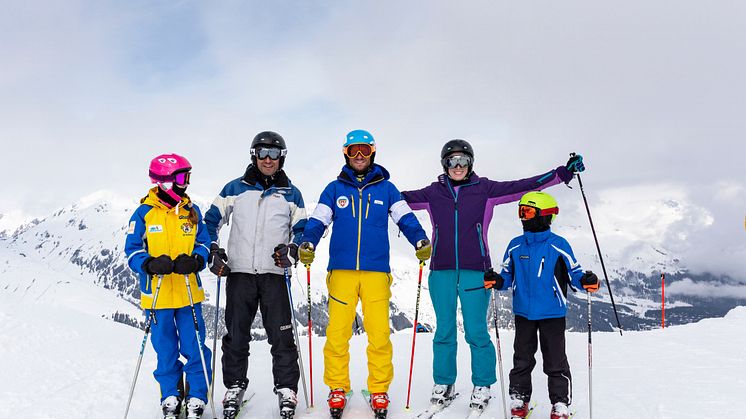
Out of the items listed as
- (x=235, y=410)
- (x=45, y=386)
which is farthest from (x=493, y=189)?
(x=45, y=386)

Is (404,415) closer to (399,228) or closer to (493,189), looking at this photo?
(399,228)

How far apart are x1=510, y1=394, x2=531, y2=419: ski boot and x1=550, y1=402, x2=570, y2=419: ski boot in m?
0.33

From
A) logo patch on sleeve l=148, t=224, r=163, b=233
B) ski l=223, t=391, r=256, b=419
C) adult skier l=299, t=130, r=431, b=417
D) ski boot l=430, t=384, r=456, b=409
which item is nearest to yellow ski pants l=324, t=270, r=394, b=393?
adult skier l=299, t=130, r=431, b=417

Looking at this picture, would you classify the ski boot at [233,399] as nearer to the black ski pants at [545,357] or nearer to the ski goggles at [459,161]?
the black ski pants at [545,357]

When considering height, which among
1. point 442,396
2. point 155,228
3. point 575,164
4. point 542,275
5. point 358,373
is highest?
point 575,164

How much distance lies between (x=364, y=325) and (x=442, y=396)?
1454 millimetres

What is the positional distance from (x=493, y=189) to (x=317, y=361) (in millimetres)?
5465

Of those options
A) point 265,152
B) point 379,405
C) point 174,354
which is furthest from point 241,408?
point 265,152

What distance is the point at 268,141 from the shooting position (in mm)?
6699

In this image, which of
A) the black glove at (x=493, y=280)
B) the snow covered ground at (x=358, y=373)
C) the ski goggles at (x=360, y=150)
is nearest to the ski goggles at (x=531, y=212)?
the black glove at (x=493, y=280)

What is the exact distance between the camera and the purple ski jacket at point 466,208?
686 centimetres

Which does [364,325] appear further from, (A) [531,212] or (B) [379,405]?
(A) [531,212]

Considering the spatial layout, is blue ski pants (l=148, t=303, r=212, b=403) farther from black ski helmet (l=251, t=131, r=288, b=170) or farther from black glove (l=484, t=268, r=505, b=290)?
black glove (l=484, t=268, r=505, b=290)

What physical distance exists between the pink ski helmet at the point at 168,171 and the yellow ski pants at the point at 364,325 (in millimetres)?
2184
